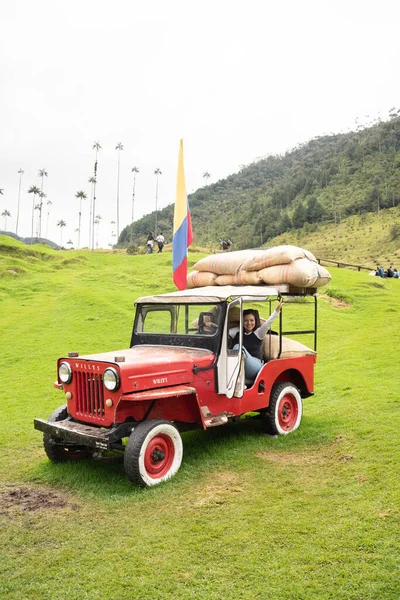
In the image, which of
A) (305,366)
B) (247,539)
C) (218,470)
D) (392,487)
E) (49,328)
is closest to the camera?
(247,539)

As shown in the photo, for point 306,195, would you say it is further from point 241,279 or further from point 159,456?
point 159,456

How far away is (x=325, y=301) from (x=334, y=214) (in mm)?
69824

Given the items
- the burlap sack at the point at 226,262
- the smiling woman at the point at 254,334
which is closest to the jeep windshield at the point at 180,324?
the smiling woman at the point at 254,334

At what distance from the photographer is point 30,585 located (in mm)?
4145

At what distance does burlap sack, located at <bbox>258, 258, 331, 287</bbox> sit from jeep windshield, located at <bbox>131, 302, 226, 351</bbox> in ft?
4.63

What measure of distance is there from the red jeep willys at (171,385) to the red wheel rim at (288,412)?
0.6 inches

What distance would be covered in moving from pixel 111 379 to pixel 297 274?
3395mm

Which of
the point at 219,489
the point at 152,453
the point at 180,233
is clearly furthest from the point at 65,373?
the point at 180,233

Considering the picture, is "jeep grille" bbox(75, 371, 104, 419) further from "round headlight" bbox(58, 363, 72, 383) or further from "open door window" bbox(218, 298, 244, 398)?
"open door window" bbox(218, 298, 244, 398)

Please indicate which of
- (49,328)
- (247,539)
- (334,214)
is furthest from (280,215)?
(247,539)

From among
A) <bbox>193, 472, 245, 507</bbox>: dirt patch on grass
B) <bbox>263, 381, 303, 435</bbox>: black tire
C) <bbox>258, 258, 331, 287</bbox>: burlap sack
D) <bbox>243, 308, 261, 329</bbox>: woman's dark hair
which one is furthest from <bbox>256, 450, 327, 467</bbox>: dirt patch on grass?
→ <bbox>258, 258, 331, 287</bbox>: burlap sack

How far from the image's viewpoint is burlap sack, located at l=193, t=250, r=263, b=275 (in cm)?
902

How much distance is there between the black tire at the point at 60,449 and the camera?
270 inches

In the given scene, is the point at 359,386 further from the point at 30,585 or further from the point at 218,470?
the point at 30,585
